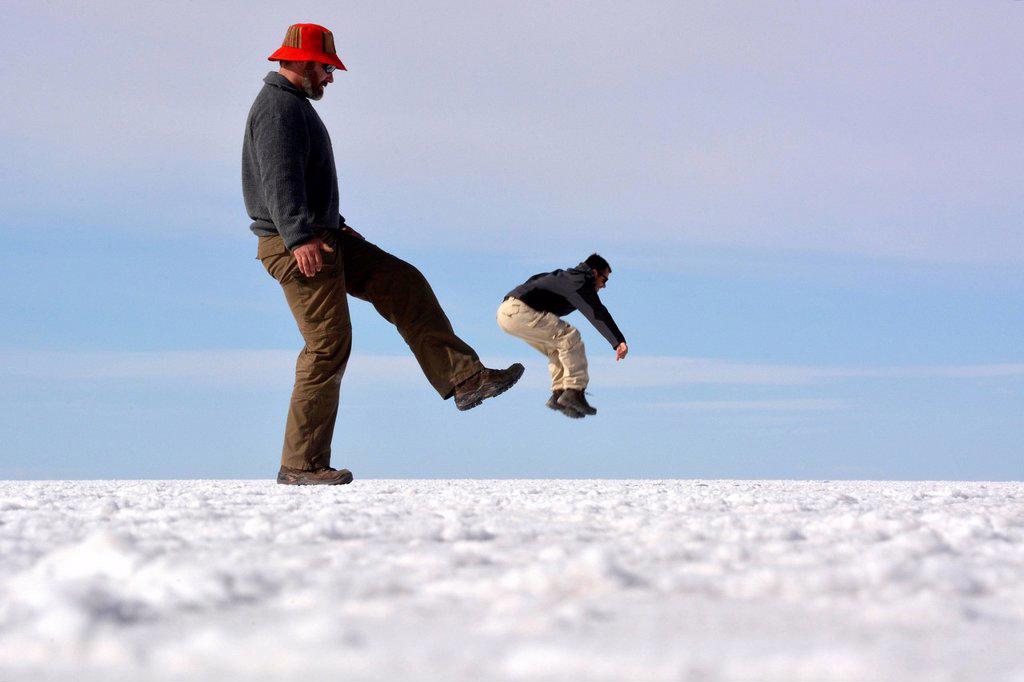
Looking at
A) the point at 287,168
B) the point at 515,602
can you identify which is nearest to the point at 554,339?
the point at 287,168

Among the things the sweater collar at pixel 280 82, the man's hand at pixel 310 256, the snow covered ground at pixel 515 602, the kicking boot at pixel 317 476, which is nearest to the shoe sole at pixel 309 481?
the kicking boot at pixel 317 476

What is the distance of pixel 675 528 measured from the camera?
2.39 m

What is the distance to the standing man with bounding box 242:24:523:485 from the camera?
4465mm

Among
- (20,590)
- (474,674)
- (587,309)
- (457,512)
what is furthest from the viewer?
(587,309)

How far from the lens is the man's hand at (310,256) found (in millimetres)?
4410

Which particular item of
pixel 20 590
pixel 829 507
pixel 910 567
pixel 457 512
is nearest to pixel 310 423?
pixel 457 512

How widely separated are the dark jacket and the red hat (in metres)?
2.96

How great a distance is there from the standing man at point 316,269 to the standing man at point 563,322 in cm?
226

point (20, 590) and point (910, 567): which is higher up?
point (910, 567)

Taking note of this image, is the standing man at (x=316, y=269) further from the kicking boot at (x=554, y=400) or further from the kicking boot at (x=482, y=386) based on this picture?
the kicking boot at (x=554, y=400)

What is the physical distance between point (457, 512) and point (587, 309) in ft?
13.9

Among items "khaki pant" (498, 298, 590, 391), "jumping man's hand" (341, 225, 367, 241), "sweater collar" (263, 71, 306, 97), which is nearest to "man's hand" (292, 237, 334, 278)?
"jumping man's hand" (341, 225, 367, 241)

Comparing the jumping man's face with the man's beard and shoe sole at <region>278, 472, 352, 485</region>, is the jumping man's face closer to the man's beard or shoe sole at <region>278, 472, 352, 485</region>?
the man's beard

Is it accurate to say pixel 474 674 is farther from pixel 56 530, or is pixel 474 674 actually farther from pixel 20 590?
pixel 56 530
